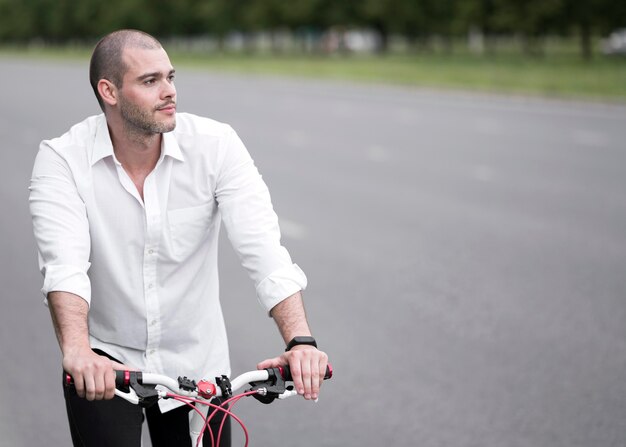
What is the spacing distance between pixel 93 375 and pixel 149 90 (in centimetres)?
78

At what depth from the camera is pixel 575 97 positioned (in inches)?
979

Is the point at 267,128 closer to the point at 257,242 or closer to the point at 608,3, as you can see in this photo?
the point at 257,242

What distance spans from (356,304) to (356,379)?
1.65 meters

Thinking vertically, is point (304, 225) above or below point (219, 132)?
below

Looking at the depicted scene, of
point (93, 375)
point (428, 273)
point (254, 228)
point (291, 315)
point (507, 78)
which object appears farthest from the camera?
point (507, 78)

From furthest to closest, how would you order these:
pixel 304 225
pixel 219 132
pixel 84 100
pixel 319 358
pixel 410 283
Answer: pixel 84 100 → pixel 304 225 → pixel 410 283 → pixel 219 132 → pixel 319 358

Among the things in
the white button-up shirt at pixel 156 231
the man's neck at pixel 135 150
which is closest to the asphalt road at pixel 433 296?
the white button-up shirt at pixel 156 231

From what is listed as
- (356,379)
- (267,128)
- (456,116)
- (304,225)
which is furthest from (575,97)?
(356,379)

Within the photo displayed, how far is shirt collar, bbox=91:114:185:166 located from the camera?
277 centimetres

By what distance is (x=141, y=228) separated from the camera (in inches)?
110

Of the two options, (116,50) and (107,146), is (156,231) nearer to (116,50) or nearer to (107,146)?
(107,146)

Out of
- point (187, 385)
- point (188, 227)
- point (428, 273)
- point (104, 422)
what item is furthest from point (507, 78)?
point (187, 385)

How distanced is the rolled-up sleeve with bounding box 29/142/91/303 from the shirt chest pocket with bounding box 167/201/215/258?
238 mm

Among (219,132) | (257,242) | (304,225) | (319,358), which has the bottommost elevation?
(304,225)
